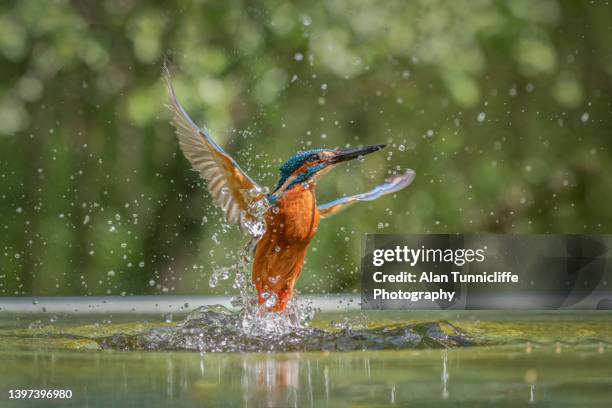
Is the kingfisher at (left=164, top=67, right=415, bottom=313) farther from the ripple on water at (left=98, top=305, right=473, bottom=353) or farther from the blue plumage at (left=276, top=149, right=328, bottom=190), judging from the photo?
the ripple on water at (left=98, top=305, right=473, bottom=353)

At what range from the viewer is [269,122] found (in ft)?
25.9

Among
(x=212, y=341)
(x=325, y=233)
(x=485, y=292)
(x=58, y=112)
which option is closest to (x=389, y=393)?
(x=212, y=341)

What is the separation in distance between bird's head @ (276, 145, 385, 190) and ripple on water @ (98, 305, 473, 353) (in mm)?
523

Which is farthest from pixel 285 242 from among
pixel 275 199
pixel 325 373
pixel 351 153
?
pixel 325 373

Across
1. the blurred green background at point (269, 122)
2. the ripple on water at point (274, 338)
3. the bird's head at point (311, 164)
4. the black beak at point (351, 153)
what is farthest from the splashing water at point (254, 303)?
the blurred green background at point (269, 122)

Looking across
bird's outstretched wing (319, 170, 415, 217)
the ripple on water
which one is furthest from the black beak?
the ripple on water

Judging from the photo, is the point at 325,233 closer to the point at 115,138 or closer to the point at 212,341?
the point at 115,138

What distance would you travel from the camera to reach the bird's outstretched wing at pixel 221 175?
4.04m

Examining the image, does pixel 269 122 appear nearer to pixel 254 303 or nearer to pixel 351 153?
pixel 254 303

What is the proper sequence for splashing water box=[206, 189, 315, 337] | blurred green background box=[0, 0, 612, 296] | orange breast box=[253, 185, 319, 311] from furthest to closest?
blurred green background box=[0, 0, 612, 296]
splashing water box=[206, 189, 315, 337]
orange breast box=[253, 185, 319, 311]

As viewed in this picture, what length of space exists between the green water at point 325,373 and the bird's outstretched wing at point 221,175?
61 centimetres

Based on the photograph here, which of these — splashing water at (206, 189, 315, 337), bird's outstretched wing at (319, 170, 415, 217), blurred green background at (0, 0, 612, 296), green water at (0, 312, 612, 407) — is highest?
blurred green background at (0, 0, 612, 296)

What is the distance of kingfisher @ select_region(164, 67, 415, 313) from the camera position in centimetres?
382

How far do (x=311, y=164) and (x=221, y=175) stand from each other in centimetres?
50
